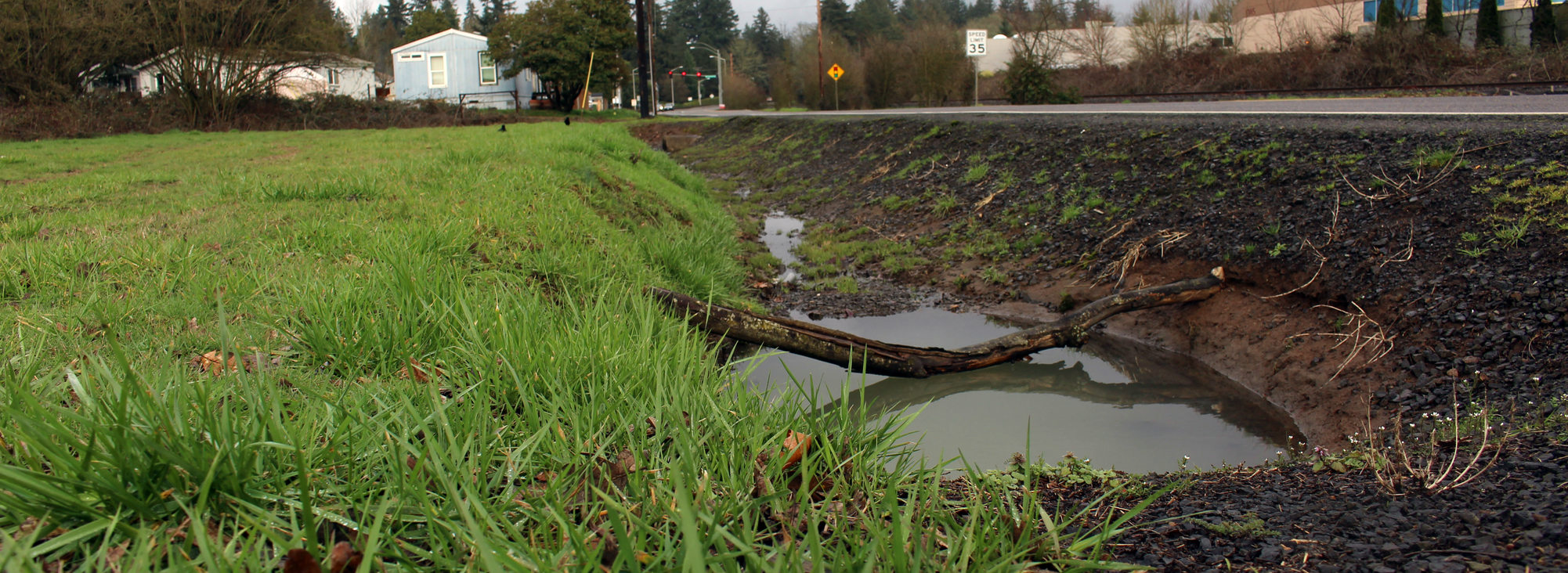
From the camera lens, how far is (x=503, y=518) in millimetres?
1765

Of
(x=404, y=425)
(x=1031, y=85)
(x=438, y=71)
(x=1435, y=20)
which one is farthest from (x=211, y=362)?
(x=438, y=71)

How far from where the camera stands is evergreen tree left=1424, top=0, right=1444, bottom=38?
2272 cm

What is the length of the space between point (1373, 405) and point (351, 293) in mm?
4722

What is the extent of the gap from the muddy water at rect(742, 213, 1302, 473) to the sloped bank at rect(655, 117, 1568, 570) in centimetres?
26

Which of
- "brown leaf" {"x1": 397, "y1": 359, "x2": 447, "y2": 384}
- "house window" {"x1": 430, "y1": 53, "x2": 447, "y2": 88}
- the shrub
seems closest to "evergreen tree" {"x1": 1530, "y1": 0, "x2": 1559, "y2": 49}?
the shrub

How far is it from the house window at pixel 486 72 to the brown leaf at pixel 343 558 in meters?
42.7

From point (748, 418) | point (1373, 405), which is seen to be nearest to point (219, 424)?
point (748, 418)

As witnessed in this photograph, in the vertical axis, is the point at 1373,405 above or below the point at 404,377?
below

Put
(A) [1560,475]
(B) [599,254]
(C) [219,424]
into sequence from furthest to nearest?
1. (B) [599,254]
2. (A) [1560,475]
3. (C) [219,424]

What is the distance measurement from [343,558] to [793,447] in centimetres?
119

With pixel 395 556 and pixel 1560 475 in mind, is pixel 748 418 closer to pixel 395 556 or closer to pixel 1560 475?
pixel 395 556

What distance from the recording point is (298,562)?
1.47 meters

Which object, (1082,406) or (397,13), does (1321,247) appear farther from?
(397,13)

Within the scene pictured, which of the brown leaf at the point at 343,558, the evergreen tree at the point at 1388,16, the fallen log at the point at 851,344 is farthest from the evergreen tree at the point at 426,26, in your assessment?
the brown leaf at the point at 343,558
